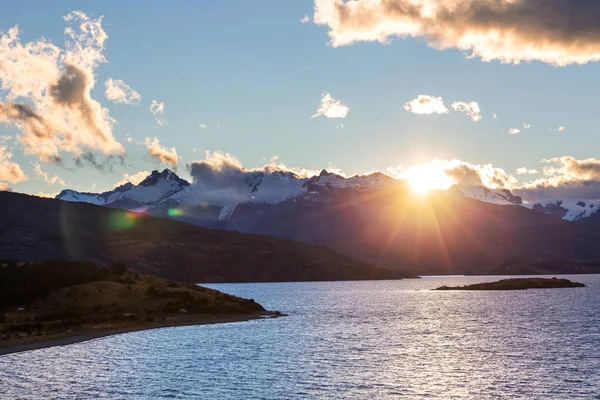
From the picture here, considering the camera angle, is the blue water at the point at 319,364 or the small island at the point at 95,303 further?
the small island at the point at 95,303

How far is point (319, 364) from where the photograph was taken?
9062cm

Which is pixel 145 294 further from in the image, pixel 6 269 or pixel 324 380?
pixel 324 380

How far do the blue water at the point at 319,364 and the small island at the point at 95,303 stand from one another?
11.9 metres

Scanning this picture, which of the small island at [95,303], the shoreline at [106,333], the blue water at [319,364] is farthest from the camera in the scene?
the small island at [95,303]

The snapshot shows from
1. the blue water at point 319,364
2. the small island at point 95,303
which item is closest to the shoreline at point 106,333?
the small island at point 95,303

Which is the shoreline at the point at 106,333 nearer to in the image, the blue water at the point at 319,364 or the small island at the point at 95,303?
the small island at the point at 95,303

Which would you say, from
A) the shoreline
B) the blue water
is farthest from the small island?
the blue water

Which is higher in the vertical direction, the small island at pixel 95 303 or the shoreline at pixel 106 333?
the small island at pixel 95 303

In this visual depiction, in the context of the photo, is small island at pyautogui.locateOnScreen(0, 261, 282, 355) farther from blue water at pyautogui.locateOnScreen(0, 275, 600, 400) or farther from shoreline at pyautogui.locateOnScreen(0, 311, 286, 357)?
blue water at pyautogui.locateOnScreen(0, 275, 600, 400)

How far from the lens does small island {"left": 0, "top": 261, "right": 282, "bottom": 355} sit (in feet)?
443

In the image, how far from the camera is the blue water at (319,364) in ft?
232

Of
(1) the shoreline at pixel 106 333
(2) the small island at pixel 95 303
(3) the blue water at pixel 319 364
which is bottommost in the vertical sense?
(3) the blue water at pixel 319 364

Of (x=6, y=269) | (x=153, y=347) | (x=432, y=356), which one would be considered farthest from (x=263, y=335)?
(x=6, y=269)

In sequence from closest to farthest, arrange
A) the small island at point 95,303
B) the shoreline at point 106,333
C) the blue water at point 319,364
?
the blue water at point 319,364 < the shoreline at point 106,333 < the small island at point 95,303
